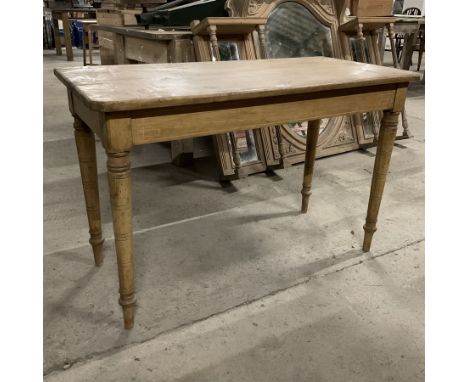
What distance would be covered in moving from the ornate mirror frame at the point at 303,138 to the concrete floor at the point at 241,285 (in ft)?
0.78

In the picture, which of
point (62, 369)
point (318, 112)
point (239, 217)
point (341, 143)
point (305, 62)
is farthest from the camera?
point (341, 143)

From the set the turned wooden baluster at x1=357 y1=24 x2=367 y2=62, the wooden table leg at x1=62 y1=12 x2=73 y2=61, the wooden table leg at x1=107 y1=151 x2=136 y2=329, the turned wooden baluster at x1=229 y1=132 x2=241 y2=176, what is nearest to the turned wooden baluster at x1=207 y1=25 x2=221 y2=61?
the turned wooden baluster at x1=229 y1=132 x2=241 y2=176

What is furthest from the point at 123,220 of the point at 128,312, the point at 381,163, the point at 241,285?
the point at 381,163

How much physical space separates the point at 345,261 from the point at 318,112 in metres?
0.73

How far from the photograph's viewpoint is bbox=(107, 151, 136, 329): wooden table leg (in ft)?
3.52

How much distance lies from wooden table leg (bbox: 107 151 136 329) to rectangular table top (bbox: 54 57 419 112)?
0.16m

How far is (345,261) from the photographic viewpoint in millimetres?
1748

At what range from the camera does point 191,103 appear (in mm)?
1062

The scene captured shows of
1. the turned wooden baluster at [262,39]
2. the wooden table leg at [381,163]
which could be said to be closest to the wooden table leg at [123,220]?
the wooden table leg at [381,163]

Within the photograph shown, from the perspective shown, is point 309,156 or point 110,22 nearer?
point 309,156

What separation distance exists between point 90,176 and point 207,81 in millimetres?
588

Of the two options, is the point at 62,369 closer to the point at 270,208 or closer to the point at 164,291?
the point at 164,291

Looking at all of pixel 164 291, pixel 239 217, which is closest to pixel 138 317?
pixel 164 291

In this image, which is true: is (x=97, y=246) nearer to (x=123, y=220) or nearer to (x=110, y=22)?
(x=123, y=220)
